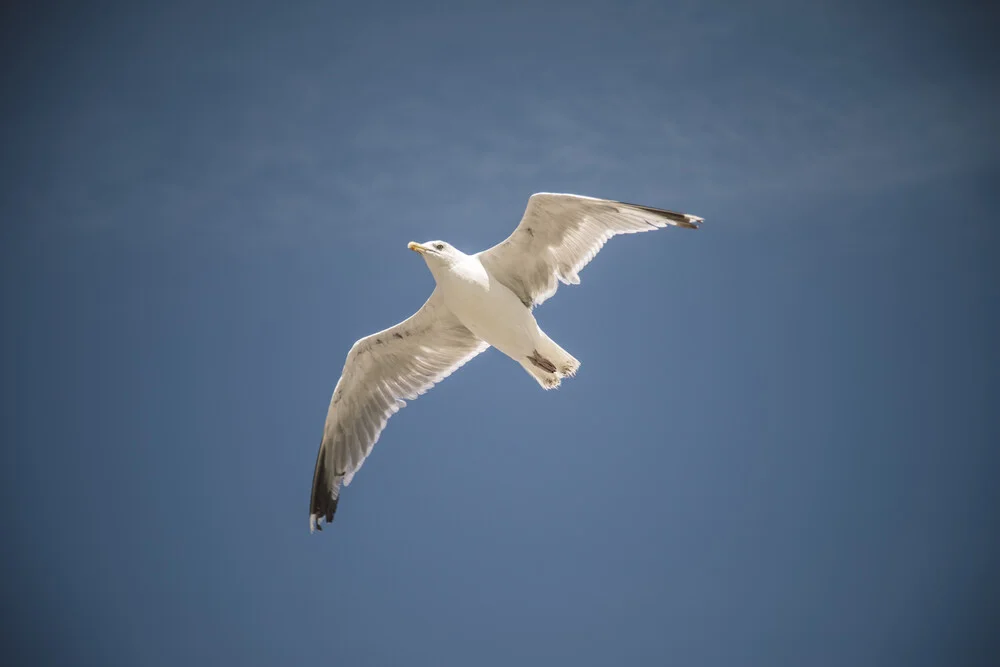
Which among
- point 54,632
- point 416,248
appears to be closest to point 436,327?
point 416,248

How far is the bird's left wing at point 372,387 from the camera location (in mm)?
9156

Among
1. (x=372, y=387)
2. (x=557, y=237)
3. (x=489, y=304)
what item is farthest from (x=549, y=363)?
(x=372, y=387)

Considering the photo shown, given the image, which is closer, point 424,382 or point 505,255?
point 505,255

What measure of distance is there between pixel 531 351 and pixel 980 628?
949 inches

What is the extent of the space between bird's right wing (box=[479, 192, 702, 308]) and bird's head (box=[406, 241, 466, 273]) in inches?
13.5

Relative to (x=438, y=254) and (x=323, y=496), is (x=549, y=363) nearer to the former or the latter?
(x=438, y=254)

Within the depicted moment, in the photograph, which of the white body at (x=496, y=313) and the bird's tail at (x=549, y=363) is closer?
the white body at (x=496, y=313)

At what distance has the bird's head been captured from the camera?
26.5 feet

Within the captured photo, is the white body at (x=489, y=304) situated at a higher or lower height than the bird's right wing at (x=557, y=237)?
lower

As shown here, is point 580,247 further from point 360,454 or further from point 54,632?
point 54,632

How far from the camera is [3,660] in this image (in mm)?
26594

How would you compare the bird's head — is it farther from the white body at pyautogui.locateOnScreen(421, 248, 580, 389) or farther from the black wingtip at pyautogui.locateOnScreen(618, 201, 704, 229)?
the black wingtip at pyautogui.locateOnScreen(618, 201, 704, 229)

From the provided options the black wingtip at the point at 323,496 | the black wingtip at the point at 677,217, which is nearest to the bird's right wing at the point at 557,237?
the black wingtip at the point at 677,217

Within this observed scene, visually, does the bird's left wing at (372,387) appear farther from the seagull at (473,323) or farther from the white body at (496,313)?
the white body at (496,313)
